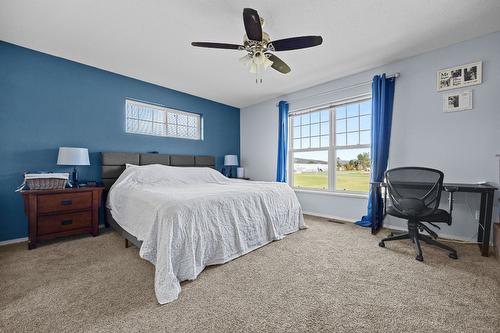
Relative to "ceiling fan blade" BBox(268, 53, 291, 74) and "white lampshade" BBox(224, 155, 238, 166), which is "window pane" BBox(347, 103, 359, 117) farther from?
"white lampshade" BBox(224, 155, 238, 166)

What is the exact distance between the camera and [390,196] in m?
2.35

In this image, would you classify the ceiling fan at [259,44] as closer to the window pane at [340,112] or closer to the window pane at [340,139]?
the window pane at [340,112]

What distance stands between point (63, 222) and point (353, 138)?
4.47 metres

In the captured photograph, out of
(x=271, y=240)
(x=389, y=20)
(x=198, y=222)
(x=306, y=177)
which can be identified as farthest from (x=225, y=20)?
(x=306, y=177)

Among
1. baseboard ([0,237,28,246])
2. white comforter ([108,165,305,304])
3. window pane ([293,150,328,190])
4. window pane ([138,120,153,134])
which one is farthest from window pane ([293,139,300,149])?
baseboard ([0,237,28,246])

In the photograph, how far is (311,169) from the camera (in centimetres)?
417

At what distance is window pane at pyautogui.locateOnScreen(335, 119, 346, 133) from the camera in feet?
12.1

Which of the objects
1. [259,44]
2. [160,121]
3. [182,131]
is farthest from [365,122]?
[160,121]

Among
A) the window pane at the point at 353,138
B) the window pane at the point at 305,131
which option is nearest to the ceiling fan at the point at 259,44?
the window pane at the point at 353,138

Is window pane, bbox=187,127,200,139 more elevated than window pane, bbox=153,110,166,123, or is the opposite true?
window pane, bbox=153,110,166,123

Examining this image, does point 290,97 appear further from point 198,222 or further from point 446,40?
point 198,222

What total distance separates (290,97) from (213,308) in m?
4.00

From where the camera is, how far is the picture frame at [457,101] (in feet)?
8.29

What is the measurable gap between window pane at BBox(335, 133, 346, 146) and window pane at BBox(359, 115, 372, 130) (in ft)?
1.00
